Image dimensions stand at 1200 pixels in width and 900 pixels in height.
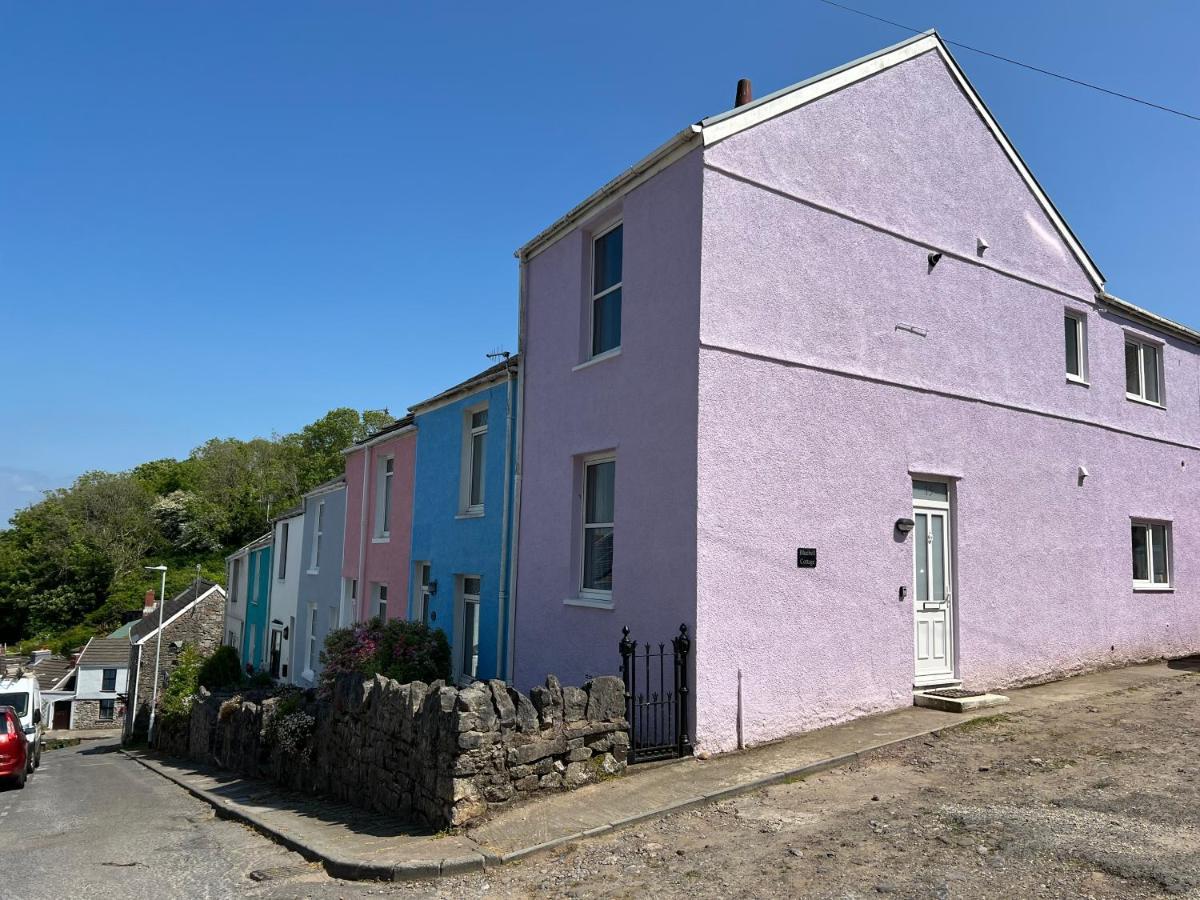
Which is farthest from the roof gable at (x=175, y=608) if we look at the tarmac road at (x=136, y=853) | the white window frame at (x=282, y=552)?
the tarmac road at (x=136, y=853)

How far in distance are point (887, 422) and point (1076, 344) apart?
211 inches

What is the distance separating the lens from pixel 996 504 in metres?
11.6

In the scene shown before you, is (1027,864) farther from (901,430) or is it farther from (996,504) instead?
(996,504)

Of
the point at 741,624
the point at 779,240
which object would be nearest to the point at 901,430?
the point at 779,240

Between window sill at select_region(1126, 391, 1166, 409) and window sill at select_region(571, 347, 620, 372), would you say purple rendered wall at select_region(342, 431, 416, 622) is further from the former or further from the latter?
window sill at select_region(1126, 391, 1166, 409)

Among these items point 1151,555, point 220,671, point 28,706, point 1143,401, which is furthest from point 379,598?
point 1143,401

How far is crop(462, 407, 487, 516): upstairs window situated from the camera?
1458 cm

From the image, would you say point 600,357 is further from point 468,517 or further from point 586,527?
point 468,517

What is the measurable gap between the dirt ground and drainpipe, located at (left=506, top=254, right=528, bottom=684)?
5161 millimetres

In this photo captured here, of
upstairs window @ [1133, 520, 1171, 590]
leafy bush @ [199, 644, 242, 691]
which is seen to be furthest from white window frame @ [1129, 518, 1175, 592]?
leafy bush @ [199, 644, 242, 691]

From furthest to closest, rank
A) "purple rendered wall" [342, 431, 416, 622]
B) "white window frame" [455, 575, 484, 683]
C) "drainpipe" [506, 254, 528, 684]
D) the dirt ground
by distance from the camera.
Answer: "purple rendered wall" [342, 431, 416, 622] < "white window frame" [455, 575, 484, 683] < "drainpipe" [506, 254, 528, 684] < the dirt ground

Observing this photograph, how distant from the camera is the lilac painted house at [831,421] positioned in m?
9.08

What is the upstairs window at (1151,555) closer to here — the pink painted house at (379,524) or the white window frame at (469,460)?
the white window frame at (469,460)

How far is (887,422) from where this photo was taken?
10477mm
